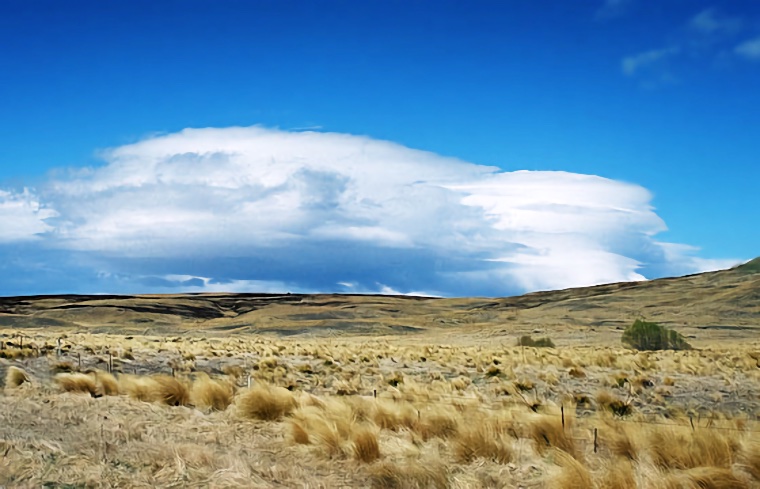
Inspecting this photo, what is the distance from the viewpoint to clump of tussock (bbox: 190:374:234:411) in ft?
38.9

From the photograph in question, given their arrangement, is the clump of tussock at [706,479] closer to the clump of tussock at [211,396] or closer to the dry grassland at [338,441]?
the dry grassland at [338,441]

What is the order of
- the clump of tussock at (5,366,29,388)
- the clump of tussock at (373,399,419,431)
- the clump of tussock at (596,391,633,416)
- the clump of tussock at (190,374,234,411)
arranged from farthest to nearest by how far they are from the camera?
the clump of tussock at (596,391,633,416), the clump of tussock at (5,366,29,388), the clump of tussock at (190,374,234,411), the clump of tussock at (373,399,419,431)

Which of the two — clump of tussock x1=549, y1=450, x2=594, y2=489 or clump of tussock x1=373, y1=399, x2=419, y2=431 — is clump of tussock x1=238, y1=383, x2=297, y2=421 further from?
clump of tussock x1=549, y1=450, x2=594, y2=489

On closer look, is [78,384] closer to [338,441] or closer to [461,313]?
[338,441]

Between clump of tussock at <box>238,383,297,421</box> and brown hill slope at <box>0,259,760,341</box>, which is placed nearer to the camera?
clump of tussock at <box>238,383,297,421</box>

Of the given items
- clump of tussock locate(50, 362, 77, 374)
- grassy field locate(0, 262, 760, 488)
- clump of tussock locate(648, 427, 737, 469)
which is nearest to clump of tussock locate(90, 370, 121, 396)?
grassy field locate(0, 262, 760, 488)

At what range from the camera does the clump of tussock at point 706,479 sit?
6.59 meters

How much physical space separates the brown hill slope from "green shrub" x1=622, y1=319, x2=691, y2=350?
44.7 ft

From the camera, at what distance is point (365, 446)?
783 cm

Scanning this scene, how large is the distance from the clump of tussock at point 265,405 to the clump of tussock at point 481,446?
10.4ft

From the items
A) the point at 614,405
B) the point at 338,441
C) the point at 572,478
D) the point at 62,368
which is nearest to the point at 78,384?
the point at 62,368

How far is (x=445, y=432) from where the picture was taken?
9305 millimetres

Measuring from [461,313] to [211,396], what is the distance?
102988mm

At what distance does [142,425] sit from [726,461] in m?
6.88
